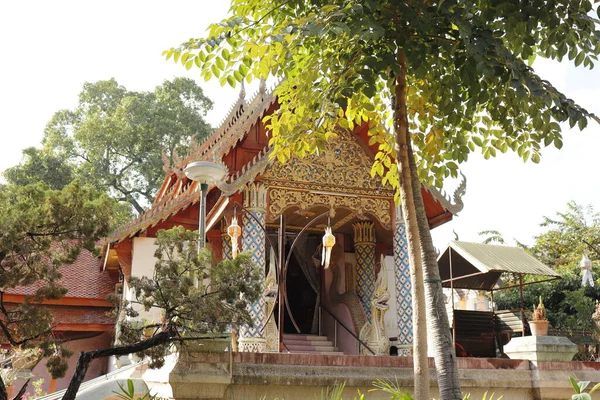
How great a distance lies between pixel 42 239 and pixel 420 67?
10.7 feet

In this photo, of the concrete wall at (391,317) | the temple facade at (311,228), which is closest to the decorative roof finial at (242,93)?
the temple facade at (311,228)

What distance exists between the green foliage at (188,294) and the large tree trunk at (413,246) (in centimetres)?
142

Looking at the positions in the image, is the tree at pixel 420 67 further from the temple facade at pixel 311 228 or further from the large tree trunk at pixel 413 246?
the temple facade at pixel 311 228

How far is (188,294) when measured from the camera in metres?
4.97

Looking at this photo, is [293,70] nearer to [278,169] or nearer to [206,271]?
[206,271]

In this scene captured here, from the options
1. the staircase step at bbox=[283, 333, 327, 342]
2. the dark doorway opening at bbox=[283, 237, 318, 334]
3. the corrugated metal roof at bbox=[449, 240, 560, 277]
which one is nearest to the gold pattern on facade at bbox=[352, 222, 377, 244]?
the dark doorway opening at bbox=[283, 237, 318, 334]

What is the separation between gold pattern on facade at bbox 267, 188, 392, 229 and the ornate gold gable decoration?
Answer: 103 millimetres

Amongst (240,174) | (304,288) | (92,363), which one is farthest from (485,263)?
(92,363)

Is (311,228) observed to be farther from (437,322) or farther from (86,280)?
(437,322)

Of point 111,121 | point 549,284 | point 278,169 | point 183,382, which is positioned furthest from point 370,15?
point 111,121

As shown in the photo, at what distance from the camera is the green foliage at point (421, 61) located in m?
3.71

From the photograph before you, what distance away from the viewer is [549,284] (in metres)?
17.8

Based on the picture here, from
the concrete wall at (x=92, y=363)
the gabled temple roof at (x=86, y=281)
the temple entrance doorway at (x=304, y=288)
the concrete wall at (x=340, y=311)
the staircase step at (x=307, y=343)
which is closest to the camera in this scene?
the staircase step at (x=307, y=343)

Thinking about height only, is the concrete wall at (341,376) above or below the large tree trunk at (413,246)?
below
